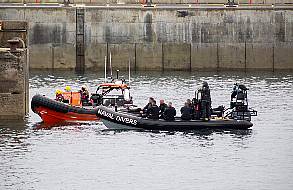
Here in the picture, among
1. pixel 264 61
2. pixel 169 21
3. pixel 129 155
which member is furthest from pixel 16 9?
pixel 129 155

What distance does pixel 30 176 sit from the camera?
151ft

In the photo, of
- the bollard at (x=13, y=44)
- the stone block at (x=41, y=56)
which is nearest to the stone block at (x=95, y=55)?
the stone block at (x=41, y=56)

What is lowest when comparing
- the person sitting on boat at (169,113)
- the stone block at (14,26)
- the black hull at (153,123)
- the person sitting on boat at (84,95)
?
the black hull at (153,123)

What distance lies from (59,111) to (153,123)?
5032 mm

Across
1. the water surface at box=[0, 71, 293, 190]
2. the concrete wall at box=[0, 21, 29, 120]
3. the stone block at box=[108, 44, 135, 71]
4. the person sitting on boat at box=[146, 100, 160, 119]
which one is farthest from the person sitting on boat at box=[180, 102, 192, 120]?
the stone block at box=[108, 44, 135, 71]

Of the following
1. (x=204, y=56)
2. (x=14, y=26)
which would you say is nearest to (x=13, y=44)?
(x=14, y=26)

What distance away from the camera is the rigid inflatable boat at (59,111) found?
57125 millimetres

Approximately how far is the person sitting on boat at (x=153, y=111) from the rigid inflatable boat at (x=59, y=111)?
3.72 m

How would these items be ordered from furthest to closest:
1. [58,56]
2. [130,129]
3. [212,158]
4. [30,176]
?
[58,56], [130,129], [212,158], [30,176]

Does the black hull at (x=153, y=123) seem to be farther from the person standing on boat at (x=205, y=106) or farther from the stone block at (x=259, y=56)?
the stone block at (x=259, y=56)

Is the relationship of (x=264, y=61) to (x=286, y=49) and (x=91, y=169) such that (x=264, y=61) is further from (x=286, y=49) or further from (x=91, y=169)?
(x=91, y=169)

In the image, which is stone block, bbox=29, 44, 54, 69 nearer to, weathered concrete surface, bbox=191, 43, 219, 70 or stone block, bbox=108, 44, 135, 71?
stone block, bbox=108, 44, 135, 71

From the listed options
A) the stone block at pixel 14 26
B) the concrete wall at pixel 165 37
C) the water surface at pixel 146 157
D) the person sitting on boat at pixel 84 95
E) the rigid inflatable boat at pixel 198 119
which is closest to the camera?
the water surface at pixel 146 157

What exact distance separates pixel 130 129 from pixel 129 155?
17.2 feet
